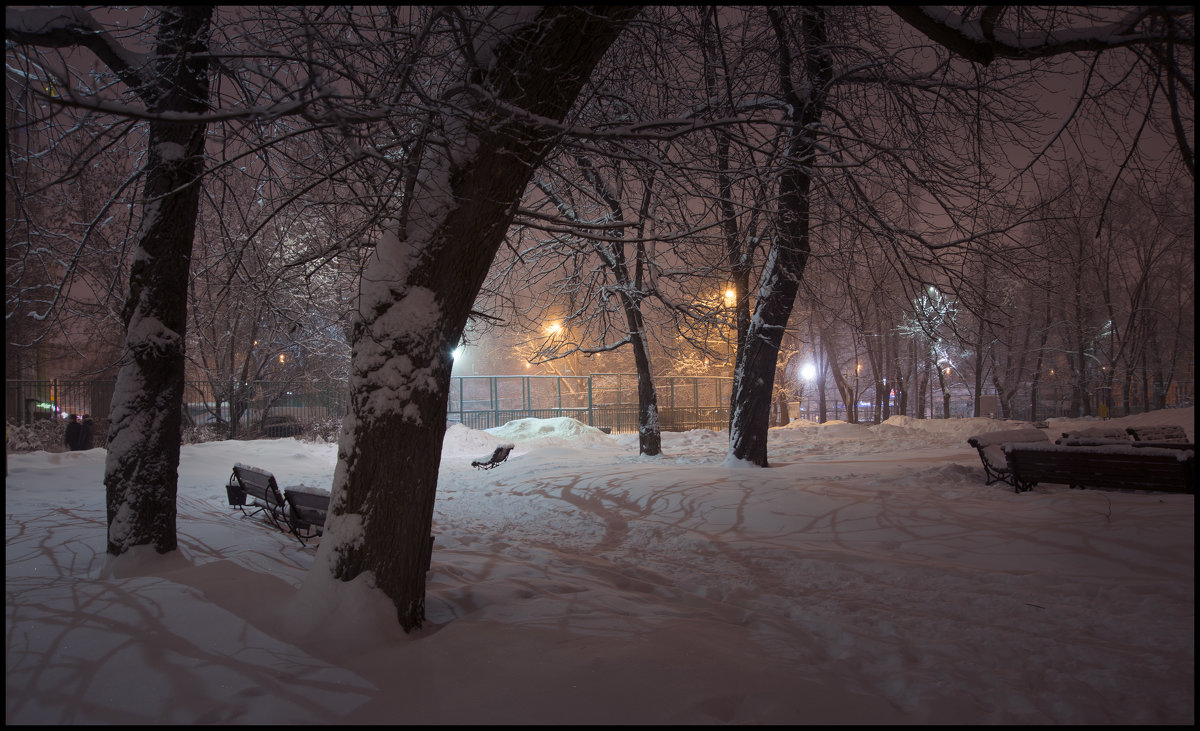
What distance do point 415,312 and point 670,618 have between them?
2.66 meters

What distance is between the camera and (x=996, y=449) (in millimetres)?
9703

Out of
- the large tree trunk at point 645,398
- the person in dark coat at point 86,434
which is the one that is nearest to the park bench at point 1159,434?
the large tree trunk at point 645,398

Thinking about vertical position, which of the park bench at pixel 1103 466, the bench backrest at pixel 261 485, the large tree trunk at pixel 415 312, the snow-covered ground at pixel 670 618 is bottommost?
the snow-covered ground at pixel 670 618

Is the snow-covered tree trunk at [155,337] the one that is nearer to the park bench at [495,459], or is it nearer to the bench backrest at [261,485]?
the bench backrest at [261,485]

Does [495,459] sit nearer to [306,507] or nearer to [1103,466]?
[306,507]

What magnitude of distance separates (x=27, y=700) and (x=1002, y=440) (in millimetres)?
11042

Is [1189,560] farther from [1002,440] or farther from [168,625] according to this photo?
[168,625]

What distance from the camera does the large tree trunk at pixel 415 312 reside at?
3.93m

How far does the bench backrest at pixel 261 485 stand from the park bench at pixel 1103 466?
370 inches

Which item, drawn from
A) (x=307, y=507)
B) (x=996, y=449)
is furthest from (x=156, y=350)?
(x=996, y=449)

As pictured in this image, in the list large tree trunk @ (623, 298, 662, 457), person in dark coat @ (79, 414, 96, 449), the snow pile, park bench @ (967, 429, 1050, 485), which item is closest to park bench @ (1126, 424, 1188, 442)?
park bench @ (967, 429, 1050, 485)

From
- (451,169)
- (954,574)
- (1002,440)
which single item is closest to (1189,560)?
(954,574)

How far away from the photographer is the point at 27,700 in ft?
9.00

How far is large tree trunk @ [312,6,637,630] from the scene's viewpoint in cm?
393
